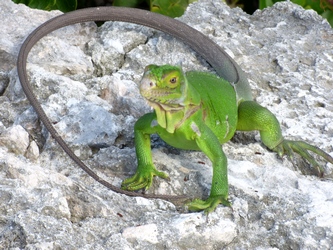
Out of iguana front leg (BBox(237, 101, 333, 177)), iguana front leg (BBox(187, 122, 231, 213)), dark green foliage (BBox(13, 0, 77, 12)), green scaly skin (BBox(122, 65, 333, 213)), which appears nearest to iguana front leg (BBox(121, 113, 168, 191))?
green scaly skin (BBox(122, 65, 333, 213))

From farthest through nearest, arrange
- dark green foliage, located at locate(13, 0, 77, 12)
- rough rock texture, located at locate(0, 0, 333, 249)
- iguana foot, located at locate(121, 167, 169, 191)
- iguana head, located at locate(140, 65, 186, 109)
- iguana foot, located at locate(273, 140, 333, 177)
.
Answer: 1. dark green foliage, located at locate(13, 0, 77, 12)
2. iguana foot, located at locate(273, 140, 333, 177)
3. iguana foot, located at locate(121, 167, 169, 191)
4. iguana head, located at locate(140, 65, 186, 109)
5. rough rock texture, located at locate(0, 0, 333, 249)

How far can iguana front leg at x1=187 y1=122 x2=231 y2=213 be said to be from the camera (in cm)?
301

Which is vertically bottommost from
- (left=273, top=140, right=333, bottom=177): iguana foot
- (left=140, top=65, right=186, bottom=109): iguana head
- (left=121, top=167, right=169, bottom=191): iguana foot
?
(left=121, top=167, right=169, bottom=191): iguana foot

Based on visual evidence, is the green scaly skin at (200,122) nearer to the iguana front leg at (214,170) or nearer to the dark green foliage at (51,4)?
the iguana front leg at (214,170)

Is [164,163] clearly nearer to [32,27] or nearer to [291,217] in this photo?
[291,217]

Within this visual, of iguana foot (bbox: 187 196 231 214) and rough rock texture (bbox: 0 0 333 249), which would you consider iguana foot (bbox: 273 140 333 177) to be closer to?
rough rock texture (bbox: 0 0 333 249)

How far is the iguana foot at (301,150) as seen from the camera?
3.56 meters

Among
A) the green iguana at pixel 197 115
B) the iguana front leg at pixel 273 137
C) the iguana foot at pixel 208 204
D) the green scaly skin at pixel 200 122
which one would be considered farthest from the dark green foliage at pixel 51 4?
the iguana foot at pixel 208 204

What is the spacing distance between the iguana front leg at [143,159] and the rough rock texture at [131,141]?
0.19 feet

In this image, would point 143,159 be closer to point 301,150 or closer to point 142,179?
point 142,179

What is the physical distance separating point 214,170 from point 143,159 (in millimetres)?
382

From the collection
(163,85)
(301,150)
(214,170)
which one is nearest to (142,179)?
(214,170)

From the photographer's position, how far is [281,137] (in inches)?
143

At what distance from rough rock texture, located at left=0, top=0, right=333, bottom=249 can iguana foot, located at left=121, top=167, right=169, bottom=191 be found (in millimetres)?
46
